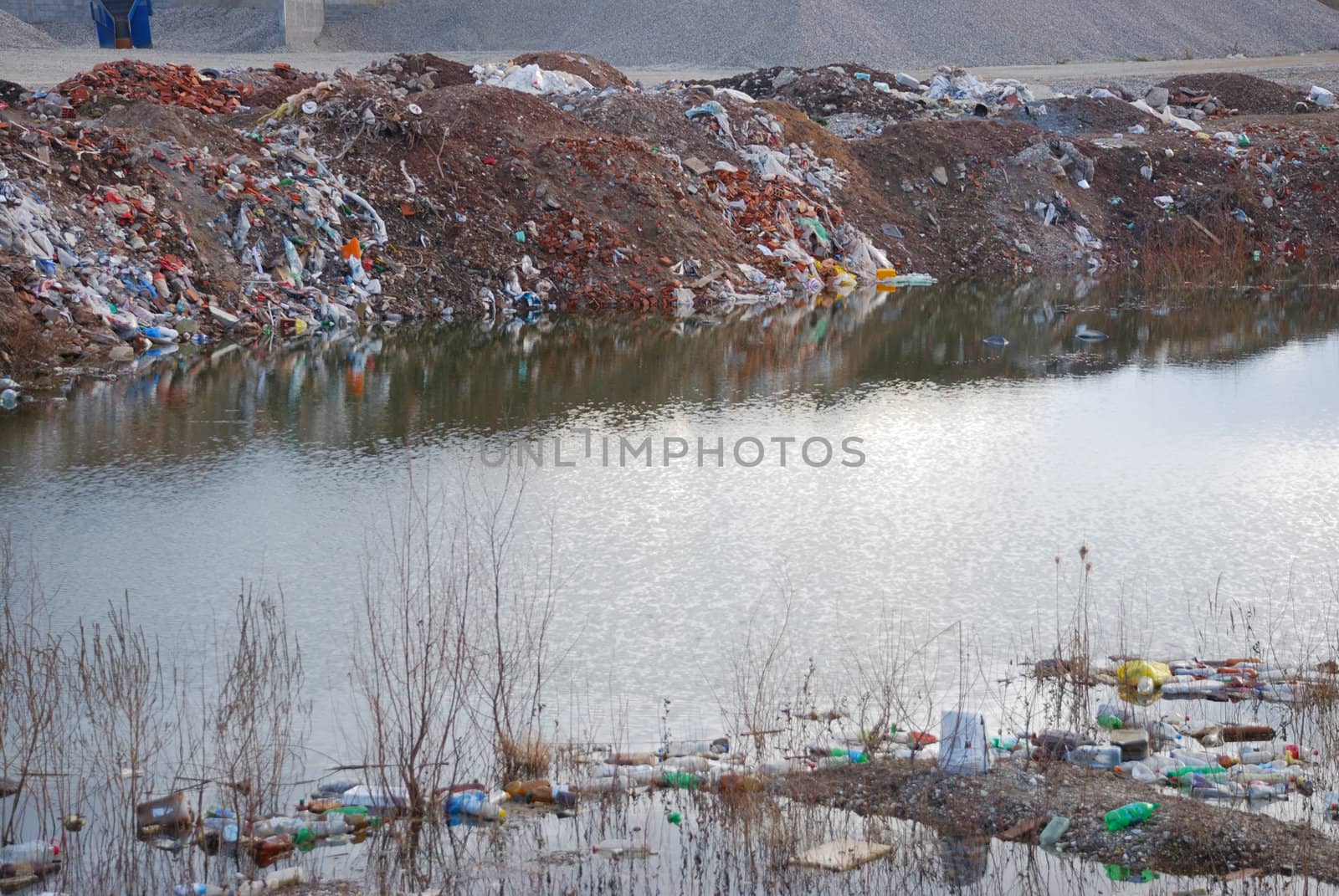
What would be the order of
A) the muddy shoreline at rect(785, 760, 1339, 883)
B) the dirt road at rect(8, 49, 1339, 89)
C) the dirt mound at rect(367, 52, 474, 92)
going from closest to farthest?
the muddy shoreline at rect(785, 760, 1339, 883) → the dirt mound at rect(367, 52, 474, 92) → the dirt road at rect(8, 49, 1339, 89)

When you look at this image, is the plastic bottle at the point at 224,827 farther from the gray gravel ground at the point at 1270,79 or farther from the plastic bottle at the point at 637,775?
the gray gravel ground at the point at 1270,79

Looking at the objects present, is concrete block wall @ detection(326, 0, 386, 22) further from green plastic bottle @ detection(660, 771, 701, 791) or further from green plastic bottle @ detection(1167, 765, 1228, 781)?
green plastic bottle @ detection(1167, 765, 1228, 781)

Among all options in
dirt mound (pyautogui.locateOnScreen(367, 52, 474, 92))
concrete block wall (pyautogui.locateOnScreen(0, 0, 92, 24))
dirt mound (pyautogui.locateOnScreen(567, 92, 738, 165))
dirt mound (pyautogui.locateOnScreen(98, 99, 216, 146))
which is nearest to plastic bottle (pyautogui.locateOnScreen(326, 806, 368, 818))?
dirt mound (pyautogui.locateOnScreen(98, 99, 216, 146))

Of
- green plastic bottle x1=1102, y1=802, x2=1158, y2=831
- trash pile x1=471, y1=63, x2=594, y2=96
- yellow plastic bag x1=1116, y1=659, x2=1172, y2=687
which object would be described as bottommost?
green plastic bottle x1=1102, y1=802, x2=1158, y2=831

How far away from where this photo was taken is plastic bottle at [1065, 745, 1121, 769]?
447cm

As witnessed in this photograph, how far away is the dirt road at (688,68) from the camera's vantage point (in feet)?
98.3

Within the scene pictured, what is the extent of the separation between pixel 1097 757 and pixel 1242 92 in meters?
28.5

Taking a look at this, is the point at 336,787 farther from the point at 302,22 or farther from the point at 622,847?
the point at 302,22

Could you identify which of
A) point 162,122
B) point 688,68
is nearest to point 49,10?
point 688,68

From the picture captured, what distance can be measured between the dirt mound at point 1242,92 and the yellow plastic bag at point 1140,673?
2636 cm

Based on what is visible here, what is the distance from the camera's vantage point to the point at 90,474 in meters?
8.16

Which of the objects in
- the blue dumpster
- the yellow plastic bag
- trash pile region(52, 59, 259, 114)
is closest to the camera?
the yellow plastic bag

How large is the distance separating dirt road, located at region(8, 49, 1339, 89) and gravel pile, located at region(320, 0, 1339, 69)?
161cm

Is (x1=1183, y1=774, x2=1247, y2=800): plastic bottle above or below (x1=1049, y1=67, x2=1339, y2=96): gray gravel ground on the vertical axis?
below
